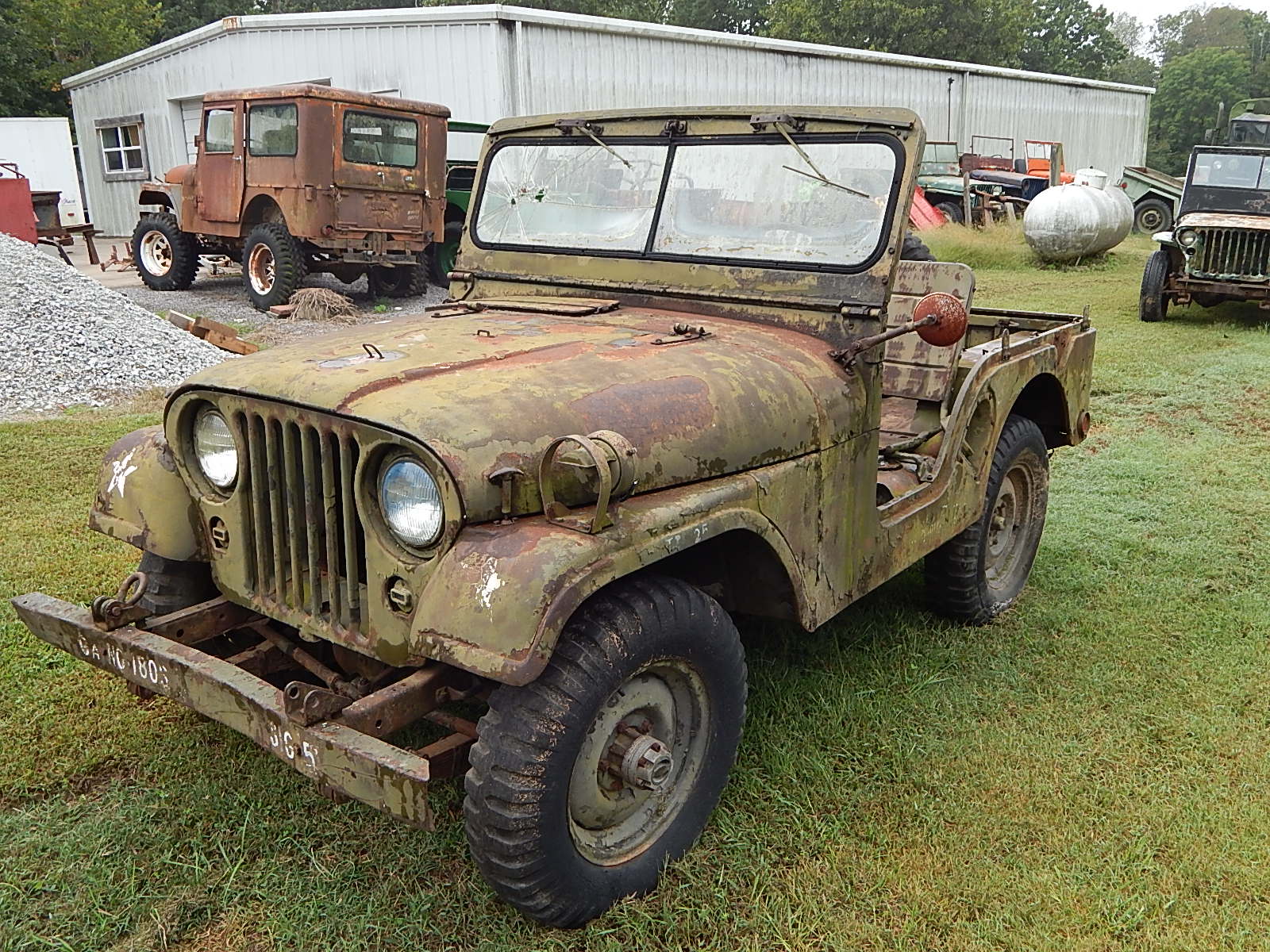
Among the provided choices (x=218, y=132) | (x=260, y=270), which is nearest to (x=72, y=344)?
(x=260, y=270)

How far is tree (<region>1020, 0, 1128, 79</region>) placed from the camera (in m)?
44.1

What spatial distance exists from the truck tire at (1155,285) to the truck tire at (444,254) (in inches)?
329

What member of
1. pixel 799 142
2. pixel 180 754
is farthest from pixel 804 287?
pixel 180 754

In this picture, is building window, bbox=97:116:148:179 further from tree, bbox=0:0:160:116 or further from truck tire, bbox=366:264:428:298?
truck tire, bbox=366:264:428:298

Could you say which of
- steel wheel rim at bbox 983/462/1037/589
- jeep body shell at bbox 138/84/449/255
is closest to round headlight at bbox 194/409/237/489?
steel wheel rim at bbox 983/462/1037/589

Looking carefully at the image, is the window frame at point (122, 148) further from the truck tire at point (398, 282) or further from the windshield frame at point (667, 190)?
the windshield frame at point (667, 190)

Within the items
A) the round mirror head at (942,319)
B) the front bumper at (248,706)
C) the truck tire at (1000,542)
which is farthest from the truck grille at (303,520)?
the truck tire at (1000,542)

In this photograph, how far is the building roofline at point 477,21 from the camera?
1531 centimetres

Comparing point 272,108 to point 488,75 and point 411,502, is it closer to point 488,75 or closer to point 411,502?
point 488,75

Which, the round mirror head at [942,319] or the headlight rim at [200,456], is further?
the round mirror head at [942,319]

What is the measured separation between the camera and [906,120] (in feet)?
11.3

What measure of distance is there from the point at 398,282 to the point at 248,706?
12.2 metres

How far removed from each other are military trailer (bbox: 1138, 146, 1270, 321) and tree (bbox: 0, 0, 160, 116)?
2733cm

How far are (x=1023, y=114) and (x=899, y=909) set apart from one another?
92.8 ft
